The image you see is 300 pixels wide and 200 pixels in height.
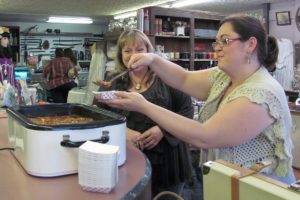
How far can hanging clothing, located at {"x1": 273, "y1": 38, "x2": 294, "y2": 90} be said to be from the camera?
6816mm

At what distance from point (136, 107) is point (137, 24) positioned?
13.7 feet

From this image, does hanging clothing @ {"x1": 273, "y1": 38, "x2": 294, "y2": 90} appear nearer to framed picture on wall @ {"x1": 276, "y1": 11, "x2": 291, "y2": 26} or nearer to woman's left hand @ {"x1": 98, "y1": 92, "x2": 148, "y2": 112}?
framed picture on wall @ {"x1": 276, "y1": 11, "x2": 291, "y2": 26}

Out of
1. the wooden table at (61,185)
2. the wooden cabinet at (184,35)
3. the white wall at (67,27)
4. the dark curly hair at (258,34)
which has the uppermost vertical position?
the white wall at (67,27)

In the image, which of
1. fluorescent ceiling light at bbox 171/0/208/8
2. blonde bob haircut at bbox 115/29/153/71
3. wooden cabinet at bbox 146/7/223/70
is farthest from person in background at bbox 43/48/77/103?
blonde bob haircut at bbox 115/29/153/71

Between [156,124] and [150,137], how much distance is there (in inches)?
4.4

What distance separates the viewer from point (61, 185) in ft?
3.61

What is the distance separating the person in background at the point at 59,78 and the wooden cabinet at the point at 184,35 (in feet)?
6.70

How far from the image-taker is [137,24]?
214 inches

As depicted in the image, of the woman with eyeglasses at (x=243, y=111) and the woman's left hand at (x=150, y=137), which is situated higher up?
the woman with eyeglasses at (x=243, y=111)

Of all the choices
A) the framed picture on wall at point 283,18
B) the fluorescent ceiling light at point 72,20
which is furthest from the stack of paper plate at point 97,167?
the fluorescent ceiling light at point 72,20

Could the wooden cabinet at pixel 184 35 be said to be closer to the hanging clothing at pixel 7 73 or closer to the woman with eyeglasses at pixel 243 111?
the hanging clothing at pixel 7 73

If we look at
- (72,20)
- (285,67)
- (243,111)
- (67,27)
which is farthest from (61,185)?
(67,27)

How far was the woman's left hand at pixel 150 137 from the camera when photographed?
71.2 inches

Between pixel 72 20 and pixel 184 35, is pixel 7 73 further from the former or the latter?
pixel 72 20
